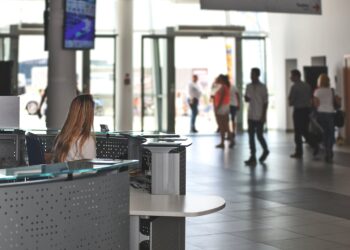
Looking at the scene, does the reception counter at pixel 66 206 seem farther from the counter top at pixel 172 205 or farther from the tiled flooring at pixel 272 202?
the tiled flooring at pixel 272 202

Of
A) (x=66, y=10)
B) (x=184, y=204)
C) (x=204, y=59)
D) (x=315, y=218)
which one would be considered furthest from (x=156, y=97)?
(x=184, y=204)

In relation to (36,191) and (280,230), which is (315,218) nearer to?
(280,230)

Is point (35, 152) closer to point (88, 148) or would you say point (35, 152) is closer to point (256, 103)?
point (88, 148)

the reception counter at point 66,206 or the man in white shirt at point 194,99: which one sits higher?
the man in white shirt at point 194,99

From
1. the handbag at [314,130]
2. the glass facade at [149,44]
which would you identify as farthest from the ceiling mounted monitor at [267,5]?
the glass facade at [149,44]

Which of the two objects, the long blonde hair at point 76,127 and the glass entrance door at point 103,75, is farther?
the glass entrance door at point 103,75

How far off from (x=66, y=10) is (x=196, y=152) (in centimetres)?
596

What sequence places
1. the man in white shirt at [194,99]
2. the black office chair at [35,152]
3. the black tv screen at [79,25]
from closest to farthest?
the black office chair at [35,152], the black tv screen at [79,25], the man in white shirt at [194,99]

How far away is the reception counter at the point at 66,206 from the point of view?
137 inches

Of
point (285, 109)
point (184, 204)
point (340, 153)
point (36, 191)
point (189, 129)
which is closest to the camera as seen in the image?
point (36, 191)

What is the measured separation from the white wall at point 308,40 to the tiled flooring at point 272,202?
355 centimetres

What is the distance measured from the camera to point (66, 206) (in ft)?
12.1

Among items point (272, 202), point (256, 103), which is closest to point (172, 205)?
point (272, 202)

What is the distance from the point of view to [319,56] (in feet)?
58.7
